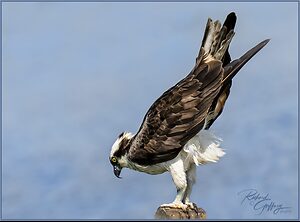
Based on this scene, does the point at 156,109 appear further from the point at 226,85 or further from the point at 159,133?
the point at 226,85

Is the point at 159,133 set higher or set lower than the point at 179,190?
higher

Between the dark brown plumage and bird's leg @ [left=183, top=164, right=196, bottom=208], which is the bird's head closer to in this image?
the dark brown plumage

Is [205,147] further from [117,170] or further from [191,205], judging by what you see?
[117,170]

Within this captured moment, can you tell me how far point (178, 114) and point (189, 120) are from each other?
Answer: 0.26 metres

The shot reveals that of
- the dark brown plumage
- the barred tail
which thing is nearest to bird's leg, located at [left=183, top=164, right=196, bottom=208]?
the dark brown plumage

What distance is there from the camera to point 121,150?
44.9ft

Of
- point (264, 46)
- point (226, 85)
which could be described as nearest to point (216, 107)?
point (226, 85)

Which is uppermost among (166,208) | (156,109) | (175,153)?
(156,109)

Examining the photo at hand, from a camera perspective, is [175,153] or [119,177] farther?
[119,177]

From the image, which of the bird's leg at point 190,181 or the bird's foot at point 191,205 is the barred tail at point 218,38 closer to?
the bird's leg at point 190,181

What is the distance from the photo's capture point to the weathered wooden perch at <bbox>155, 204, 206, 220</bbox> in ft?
40.2

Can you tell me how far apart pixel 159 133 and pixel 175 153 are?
522 mm

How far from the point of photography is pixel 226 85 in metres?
13.4

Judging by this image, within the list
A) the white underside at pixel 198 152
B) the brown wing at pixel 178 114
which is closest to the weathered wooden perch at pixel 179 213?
the white underside at pixel 198 152
